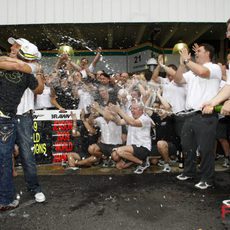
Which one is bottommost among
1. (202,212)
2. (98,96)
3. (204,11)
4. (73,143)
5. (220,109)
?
(202,212)

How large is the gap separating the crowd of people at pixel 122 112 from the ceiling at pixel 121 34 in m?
3.91

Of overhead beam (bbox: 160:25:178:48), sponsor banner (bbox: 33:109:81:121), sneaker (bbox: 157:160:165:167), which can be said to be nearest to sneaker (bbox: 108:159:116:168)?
sneaker (bbox: 157:160:165:167)

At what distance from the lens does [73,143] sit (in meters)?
6.70

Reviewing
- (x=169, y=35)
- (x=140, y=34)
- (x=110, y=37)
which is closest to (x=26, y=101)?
(x=140, y=34)

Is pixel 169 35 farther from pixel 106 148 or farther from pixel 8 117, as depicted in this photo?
pixel 8 117

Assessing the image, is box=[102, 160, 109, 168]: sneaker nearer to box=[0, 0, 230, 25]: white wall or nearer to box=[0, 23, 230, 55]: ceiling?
box=[0, 0, 230, 25]: white wall

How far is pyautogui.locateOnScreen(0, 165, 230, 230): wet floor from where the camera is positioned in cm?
355

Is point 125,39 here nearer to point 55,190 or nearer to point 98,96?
point 98,96

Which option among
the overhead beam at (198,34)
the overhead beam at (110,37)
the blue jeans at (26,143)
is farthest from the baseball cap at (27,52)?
the overhead beam at (198,34)

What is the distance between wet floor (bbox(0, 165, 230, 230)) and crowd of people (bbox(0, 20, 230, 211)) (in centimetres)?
29

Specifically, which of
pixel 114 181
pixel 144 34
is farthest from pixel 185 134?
pixel 144 34

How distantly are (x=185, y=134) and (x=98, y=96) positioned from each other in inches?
101

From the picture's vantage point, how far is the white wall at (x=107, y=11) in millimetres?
8531

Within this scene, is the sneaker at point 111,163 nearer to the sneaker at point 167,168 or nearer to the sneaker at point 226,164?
the sneaker at point 167,168
